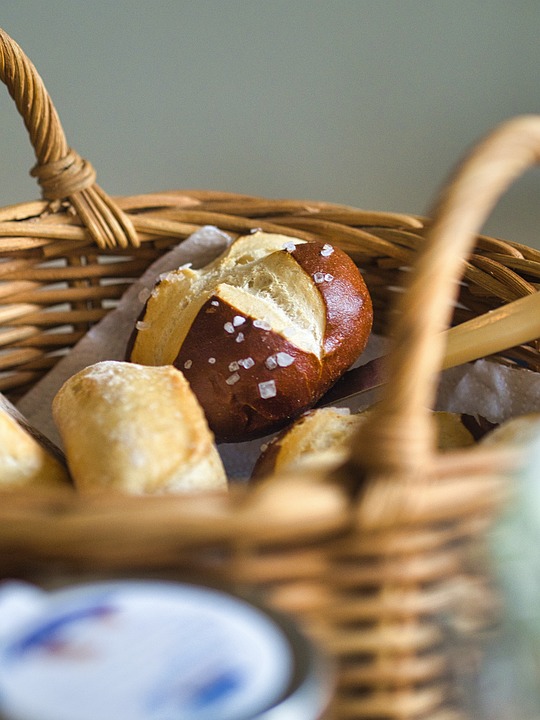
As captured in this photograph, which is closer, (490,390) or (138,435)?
(138,435)

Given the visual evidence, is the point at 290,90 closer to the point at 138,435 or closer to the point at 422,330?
the point at 138,435

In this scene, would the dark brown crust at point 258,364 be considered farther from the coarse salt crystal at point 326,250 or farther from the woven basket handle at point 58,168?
the woven basket handle at point 58,168

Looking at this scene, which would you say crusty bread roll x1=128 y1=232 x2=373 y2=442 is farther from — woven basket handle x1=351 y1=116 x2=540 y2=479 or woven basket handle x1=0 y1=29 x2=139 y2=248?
woven basket handle x1=351 y1=116 x2=540 y2=479

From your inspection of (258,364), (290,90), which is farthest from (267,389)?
(290,90)

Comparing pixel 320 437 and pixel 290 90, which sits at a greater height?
pixel 290 90

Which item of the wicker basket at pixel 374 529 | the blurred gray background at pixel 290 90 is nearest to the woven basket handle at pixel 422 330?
the wicker basket at pixel 374 529

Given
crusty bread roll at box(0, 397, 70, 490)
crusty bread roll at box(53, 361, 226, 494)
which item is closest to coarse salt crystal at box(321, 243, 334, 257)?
crusty bread roll at box(53, 361, 226, 494)
